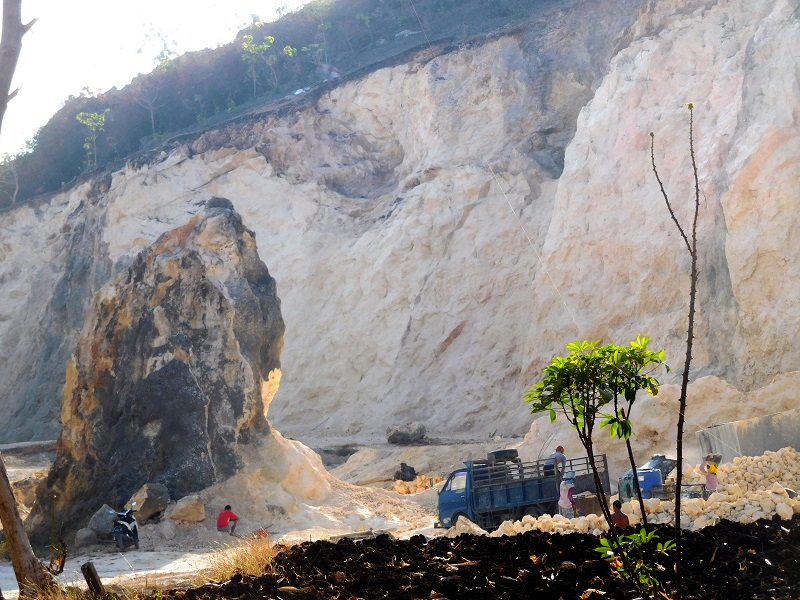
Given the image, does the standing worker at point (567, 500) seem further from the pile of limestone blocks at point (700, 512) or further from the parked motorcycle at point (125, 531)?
the parked motorcycle at point (125, 531)

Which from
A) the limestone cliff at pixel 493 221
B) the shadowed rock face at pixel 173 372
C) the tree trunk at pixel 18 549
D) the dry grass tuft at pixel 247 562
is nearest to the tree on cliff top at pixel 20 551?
the tree trunk at pixel 18 549

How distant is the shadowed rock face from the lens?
52.8ft

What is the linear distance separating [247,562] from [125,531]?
21.1 feet

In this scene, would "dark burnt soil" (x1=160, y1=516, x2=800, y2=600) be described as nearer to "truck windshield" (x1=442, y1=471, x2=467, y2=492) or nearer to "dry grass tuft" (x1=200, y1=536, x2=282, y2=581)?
"dry grass tuft" (x1=200, y1=536, x2=282, y2=581)

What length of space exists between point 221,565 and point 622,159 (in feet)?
73.7

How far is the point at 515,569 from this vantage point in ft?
24.4

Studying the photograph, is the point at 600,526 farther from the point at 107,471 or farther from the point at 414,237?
the point at 414,237

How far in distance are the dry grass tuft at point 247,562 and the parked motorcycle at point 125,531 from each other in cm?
545

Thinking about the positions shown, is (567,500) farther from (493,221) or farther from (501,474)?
(493,221)

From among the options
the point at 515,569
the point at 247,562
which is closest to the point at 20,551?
the point at 247,562

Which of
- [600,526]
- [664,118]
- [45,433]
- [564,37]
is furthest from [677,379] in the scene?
[45,433]

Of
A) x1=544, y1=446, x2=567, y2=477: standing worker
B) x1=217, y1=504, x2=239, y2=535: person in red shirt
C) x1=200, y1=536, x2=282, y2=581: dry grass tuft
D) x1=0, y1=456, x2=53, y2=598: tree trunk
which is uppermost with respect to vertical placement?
x1=0, y1=456, x2=53, y2=598: tree trunk

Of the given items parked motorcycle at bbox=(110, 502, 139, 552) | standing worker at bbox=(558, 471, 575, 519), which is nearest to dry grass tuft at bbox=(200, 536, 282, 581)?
parked motorcycle at bbox=(110, 502, 139, 552)

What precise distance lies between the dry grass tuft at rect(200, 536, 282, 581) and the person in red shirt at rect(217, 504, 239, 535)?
5.82m
